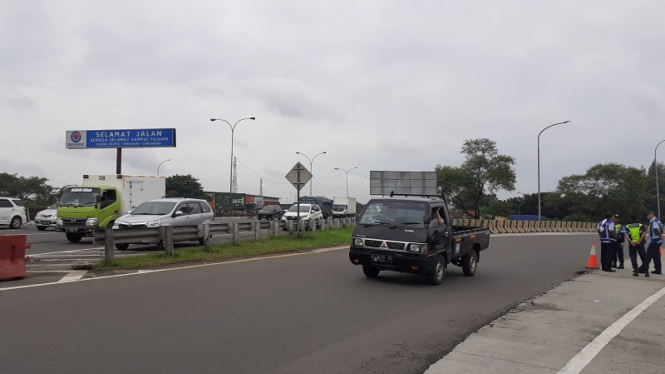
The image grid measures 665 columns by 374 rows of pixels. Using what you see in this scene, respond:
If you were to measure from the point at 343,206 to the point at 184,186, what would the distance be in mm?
20357

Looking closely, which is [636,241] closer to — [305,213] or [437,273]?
[437,273]

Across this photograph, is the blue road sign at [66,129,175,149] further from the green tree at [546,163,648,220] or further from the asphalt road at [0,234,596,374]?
the green tree at [546,163,648,220]

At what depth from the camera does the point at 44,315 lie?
7742 mm

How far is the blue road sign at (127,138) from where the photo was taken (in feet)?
128

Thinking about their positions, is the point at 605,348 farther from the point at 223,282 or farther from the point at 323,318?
the point at 223,282

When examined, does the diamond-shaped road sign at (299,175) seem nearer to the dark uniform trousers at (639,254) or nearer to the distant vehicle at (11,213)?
the dark uniform trousers at (639,254)

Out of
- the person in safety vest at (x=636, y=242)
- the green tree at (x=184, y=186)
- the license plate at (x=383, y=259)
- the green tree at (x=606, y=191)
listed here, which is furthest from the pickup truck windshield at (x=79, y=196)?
the green tree at (x=606, y=191)

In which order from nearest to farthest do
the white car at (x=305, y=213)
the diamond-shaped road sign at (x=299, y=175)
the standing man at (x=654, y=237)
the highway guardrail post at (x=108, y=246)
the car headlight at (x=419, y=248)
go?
the car headlight at (x=419, y=248), the highway guardrail post at (x=108, y=246), the standing man at (x=654, y=237), the diamond-shaped road sign at (x=299, y=175), the white car at (x=305, y=213)

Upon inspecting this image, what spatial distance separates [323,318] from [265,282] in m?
3.42

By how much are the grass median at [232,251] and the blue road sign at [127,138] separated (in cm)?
1901

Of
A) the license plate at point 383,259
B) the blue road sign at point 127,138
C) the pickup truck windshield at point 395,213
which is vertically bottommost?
the license plate at point 383,259

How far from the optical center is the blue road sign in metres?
39.1

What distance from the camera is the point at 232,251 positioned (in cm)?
1642

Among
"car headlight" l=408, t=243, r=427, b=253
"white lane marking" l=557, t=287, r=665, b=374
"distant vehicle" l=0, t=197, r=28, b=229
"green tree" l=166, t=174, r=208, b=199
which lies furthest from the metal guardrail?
"green tree" l=166, t=174, r=208, b=199
